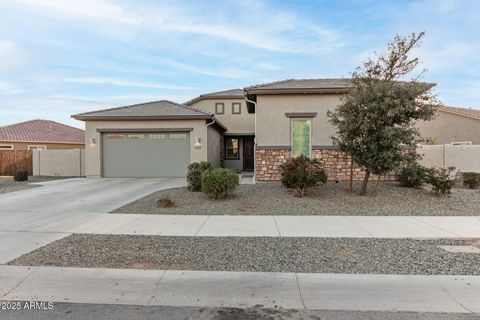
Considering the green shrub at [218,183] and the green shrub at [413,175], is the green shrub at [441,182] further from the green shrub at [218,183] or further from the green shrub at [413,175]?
the green shrub at [218,183]

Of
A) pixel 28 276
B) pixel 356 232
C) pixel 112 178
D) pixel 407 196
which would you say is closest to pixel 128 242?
pixel 28 276

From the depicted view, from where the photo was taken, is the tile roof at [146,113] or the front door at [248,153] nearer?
the tile roof at [146,113]

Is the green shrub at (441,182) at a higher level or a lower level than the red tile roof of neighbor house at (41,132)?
lower

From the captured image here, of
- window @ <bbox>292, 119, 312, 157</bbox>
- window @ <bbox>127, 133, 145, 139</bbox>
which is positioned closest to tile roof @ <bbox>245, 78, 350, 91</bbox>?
window @ <bbox>292, 119, 312, 157</bbox>

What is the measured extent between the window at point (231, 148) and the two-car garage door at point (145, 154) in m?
7.45

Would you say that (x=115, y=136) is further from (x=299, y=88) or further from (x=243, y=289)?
(x=243, y=289)

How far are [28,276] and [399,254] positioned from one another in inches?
230

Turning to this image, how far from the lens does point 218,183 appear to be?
439 inches

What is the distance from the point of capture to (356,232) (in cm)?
754

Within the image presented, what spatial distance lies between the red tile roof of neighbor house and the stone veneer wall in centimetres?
2244

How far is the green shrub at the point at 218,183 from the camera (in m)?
11.2

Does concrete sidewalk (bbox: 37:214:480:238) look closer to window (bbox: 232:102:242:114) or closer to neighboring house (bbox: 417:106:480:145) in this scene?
neighboring house (bbox: 417:106:480:145)

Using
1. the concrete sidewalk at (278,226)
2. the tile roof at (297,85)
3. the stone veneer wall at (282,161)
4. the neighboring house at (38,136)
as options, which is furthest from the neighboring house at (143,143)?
the neighboring house at (38,136)

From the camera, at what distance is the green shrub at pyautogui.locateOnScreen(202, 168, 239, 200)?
36.6 feet
